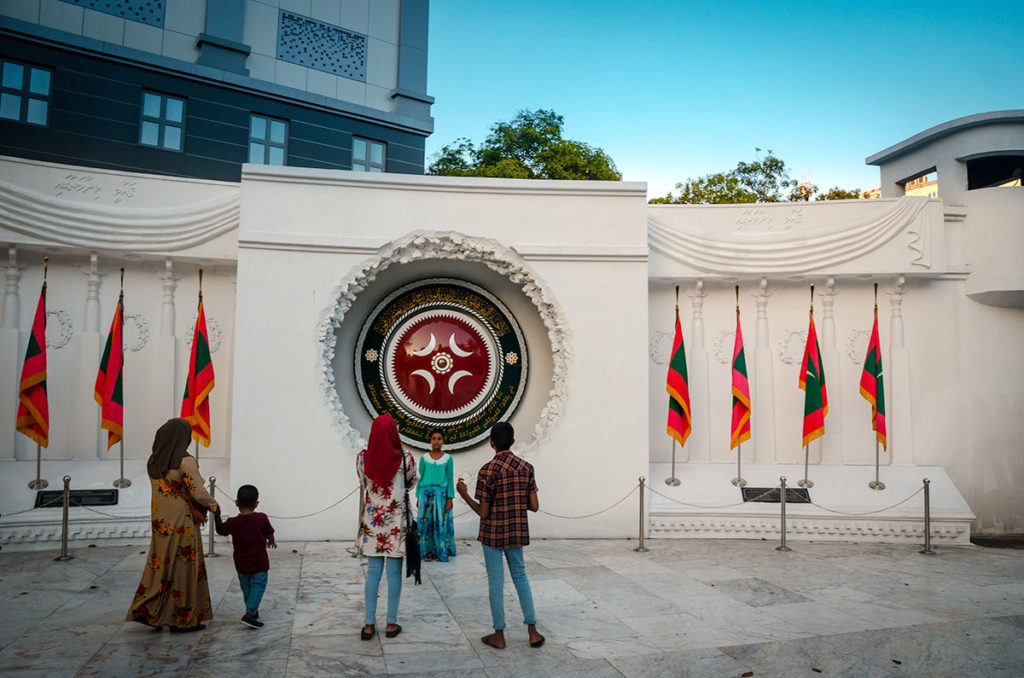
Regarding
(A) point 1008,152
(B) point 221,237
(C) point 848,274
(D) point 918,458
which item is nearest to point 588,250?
(C) point 848,274

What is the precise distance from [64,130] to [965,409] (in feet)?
47.3

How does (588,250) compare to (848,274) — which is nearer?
(588,250)

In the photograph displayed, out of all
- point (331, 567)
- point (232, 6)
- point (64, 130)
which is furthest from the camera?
point (232, 6)

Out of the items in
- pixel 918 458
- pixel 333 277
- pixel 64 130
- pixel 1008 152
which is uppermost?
pixel 64 130

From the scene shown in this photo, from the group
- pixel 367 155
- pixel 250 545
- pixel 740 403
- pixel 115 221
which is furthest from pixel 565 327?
pixel 367 155

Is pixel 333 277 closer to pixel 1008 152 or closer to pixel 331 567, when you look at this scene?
pixel 331 567

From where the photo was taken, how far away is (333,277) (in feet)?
27.3

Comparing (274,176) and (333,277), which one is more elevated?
(274,176)

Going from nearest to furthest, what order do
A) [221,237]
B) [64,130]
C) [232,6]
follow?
[221,237] < [64,130] < [232,6]

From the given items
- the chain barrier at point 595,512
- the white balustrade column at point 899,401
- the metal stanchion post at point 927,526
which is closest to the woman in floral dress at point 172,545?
the chain barrier at point 595,512

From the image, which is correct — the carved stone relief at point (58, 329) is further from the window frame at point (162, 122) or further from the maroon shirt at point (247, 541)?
the window frame at point (162, 122)

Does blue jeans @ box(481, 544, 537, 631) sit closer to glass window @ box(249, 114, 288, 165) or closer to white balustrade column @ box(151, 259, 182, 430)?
white balustrade column @ box(151, 259, 182, 430)

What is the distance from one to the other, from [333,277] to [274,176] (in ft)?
4.34

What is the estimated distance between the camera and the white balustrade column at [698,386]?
9.52 m
